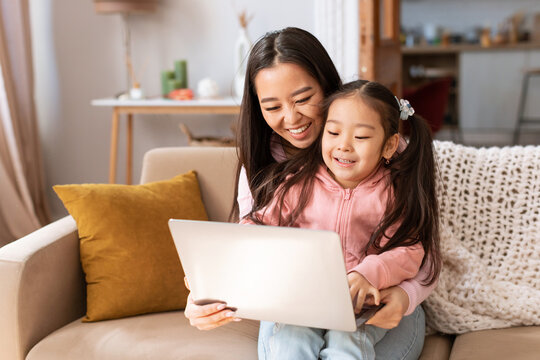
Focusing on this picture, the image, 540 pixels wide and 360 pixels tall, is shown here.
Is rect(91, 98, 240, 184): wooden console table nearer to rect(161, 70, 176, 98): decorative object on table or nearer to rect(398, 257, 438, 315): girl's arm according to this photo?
rect(161, 70, 176, 98): decorative object on table

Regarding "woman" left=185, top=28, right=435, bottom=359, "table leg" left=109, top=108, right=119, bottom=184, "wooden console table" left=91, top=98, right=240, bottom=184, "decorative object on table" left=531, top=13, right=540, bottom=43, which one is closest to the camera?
"woman" left=185, top=28, right=435, bottom=359

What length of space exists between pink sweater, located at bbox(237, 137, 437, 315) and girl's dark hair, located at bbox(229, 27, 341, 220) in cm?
2

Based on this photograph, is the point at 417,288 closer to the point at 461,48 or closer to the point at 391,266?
the point at 391,266

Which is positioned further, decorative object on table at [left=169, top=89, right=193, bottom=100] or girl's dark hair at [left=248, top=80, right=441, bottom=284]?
decorative object on table at [left=169, top=89, right=193, bottom=100]

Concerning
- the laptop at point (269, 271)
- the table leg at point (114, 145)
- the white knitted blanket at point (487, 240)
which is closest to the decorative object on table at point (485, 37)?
the table leg at point (114, 145)

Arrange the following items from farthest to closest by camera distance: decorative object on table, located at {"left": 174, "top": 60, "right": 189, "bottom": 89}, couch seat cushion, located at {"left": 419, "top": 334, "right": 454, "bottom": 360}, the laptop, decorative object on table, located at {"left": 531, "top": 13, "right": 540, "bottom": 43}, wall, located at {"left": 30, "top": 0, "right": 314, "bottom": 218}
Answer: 1. decorative object on table, located at {"left": 531, "top": 13, "right": 540, "bottom": 43}
2. wall, located at {"left": 30, "top": 0, "right": 314, "bottom": 218}
3. decorative object on table, located at {"left": 174, "top": 60, "right": 189, "bottom": 89}
4. couch seat cushion, located at {"left": 419, "top": 334, "right": 454, "bottom": 360}
5. the laptop

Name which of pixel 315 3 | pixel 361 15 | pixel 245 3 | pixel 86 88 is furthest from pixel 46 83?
pixel 361 15

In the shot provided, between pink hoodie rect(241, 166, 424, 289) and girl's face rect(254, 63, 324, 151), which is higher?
girl's face rect(254, 63, 324, 151)

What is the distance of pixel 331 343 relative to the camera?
1.26m

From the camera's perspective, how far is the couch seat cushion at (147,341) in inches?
56.9

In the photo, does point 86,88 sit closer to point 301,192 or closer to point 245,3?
point 245,3

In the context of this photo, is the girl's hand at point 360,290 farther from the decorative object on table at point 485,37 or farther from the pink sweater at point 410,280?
the decorative object on table at point 485,37

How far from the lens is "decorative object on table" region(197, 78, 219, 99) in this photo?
3.47m

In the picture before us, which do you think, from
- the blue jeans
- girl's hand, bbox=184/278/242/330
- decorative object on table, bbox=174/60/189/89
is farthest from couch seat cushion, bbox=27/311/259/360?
decorative object on table, bbox=174/60/189/89
